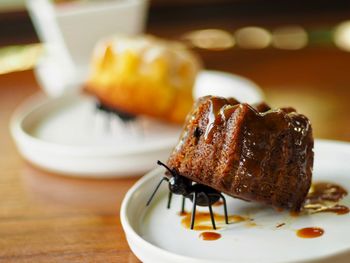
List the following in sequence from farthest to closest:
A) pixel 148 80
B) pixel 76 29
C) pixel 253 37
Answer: pixel 253 37, pixel 76 29, pixel 148 80

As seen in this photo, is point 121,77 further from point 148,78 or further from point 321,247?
point 321,247

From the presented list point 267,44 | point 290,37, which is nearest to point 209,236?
point 267,44

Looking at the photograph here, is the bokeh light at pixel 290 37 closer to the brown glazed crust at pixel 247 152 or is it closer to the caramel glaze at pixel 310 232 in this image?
the brown glazed crust at pixel 247 152

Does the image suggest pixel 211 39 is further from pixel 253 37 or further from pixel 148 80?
pixel 148 80

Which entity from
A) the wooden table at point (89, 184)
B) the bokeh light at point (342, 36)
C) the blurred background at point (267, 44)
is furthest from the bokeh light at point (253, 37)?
the bokeh light at point (342, 36)

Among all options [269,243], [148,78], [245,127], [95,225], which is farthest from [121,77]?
[269,243]

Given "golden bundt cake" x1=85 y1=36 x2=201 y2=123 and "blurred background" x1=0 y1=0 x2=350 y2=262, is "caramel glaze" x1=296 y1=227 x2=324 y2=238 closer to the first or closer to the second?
"blurred background" x1=0 y1=0 x2=350 y2=262
